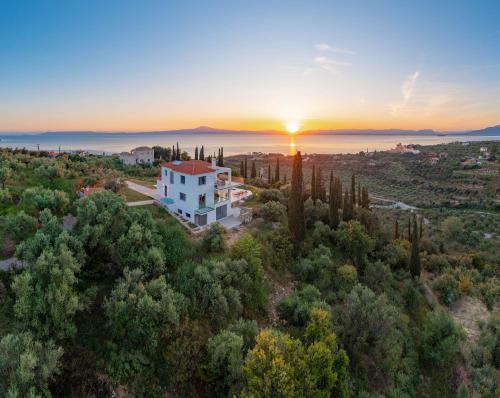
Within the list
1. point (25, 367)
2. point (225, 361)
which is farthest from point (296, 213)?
point (25, 367)

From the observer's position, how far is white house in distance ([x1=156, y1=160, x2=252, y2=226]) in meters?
24.0

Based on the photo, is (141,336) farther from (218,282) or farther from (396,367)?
(396,367)

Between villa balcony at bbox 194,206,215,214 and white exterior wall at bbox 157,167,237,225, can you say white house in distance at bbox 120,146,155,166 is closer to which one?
white exterior wall at bbox 157,167,237,225

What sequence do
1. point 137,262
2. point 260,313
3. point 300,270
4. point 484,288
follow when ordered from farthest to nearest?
point 484,288 < point 300,270 < point 260,313 < point 137,262

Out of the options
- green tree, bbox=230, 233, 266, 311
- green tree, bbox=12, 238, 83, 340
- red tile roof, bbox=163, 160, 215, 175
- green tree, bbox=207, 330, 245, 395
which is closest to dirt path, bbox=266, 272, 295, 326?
green tree, bbox=230, 233, 266, 311

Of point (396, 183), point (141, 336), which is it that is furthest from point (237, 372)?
point (396, 183)

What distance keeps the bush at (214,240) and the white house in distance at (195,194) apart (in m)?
3.58

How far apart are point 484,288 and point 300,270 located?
18366mm

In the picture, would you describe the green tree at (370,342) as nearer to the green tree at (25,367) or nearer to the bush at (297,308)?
the bush at (297,308)

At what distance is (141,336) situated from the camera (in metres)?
11.9

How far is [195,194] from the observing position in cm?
2384

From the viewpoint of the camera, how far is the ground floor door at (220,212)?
2591 cm

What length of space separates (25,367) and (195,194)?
16207mm

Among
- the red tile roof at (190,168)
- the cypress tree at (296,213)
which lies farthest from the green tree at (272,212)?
the red tile roof at (190,168)
